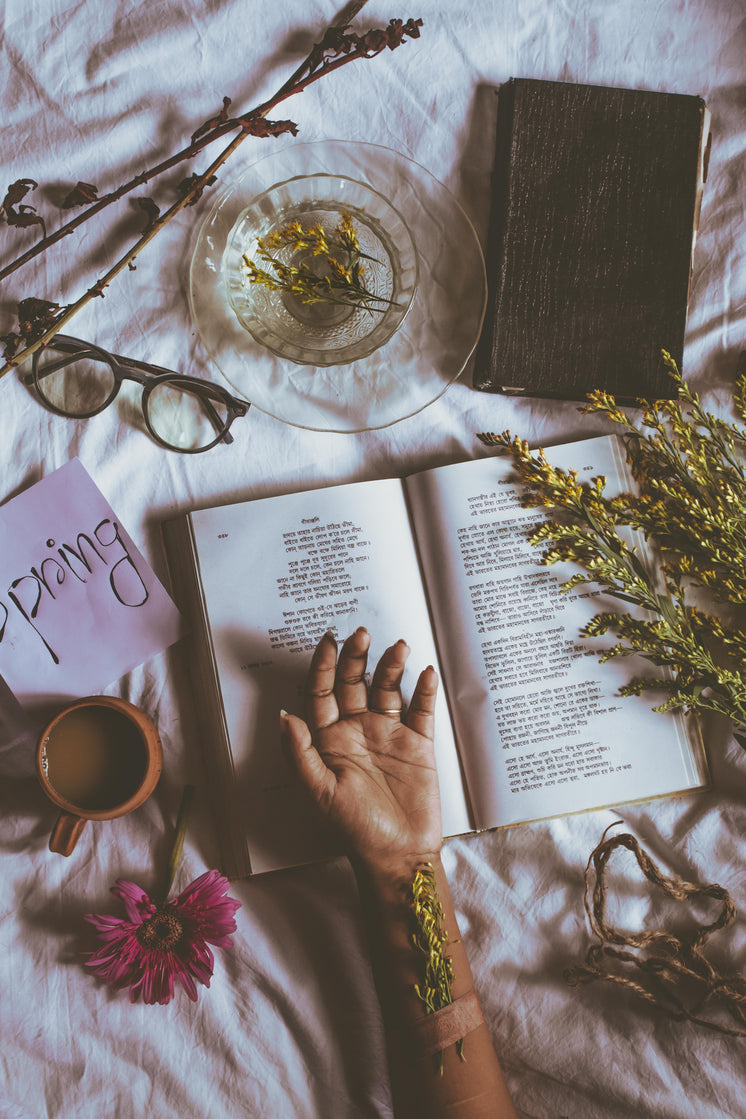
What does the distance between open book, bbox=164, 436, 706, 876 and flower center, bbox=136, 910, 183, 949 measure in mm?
72

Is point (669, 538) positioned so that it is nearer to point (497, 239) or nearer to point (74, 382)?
point (497, 239)

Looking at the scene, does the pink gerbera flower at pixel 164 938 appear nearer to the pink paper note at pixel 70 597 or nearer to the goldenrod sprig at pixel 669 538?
the pink paper note at pixel 70 597

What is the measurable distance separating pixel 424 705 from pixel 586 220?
0.55m

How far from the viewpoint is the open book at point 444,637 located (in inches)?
32.9

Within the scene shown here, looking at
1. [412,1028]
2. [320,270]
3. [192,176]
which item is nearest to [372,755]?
[412,1028]

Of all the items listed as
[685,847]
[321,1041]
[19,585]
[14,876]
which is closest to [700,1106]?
[685,847]

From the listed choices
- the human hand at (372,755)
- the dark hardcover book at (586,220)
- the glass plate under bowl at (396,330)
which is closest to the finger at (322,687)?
the human hand at (372,755)

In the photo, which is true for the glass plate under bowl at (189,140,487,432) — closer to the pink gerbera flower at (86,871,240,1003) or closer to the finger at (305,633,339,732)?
the finger at (305,633,339,732)

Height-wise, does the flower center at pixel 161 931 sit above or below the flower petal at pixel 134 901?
below

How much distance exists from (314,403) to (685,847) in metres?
0.63

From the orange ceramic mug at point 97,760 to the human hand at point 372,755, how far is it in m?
0.16

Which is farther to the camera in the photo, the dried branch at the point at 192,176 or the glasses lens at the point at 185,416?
the glasses lens at the point at 185,416

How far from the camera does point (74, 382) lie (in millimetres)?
857

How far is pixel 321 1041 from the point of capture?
0.82 metres
